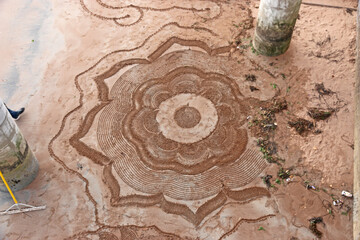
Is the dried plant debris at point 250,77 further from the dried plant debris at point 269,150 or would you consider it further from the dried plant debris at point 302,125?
the dried plant debris at point 269,150

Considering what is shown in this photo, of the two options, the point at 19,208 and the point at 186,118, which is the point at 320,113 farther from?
the point at 19,208

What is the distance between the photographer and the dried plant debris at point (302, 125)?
7.29m

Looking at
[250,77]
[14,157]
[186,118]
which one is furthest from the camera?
[250,77]

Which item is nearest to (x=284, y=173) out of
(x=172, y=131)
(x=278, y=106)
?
(x=278, y=106)

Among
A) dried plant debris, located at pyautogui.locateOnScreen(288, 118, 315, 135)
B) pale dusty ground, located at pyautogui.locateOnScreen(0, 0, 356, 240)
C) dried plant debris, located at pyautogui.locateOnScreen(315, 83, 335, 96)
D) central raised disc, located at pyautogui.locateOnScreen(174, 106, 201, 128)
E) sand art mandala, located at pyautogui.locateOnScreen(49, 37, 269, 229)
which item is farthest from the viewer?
dried plant debris, located at pyautogui.locateOnScreen(315, 83, 335, 96)

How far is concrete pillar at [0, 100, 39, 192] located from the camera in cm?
564

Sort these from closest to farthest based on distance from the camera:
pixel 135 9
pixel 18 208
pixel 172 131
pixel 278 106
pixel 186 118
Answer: pixel 18 208, pixel 172 131, pixel 186 118, pixel 278 106, pixel 135 9

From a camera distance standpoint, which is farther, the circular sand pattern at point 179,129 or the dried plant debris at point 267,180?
the circular sand pattern at point 179,129

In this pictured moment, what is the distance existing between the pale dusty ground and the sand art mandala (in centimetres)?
3

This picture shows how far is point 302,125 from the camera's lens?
7.36m

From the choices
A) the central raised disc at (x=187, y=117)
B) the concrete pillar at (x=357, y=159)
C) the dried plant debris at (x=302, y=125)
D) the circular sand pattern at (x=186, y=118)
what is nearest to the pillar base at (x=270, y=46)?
the concrete pillar at (x=357, y=159)

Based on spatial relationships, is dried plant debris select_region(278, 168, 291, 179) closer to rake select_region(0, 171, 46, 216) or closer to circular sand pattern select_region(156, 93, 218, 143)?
circular sand pattern select_region(156, 93, 218, 143)

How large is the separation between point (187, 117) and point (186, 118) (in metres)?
0.03

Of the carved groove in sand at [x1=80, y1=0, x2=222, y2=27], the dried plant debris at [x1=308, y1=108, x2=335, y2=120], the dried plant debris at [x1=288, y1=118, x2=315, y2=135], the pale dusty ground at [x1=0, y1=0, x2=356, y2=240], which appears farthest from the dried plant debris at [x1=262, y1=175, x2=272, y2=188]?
the carved groove in sand at [x1=80, y1=0, x2=222, y2=27]
